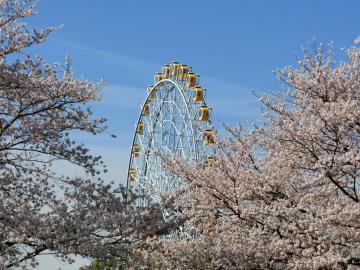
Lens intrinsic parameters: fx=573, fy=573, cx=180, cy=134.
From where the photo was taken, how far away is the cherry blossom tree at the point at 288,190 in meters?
8.60

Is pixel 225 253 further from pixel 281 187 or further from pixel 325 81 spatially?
pixel 325 81

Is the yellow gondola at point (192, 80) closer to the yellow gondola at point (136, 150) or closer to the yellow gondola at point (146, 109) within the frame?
the yellow gondola at point (146, 109)

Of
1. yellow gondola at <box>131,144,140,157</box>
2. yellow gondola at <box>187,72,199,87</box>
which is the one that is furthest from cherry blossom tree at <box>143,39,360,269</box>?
yellow gondola at <box>131,144,140,157</box>

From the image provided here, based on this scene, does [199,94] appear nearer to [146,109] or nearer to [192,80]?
[192,80]

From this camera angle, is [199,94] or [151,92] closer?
[199,94]

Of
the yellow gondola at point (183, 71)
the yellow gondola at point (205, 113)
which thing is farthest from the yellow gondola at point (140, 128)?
the yellow gondola at point (205, 113)

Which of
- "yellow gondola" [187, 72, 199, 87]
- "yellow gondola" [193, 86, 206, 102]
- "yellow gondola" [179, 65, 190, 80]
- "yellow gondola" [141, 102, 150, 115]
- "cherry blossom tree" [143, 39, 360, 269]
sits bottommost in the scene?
"cherry blossom tree" [143, 39, 360, 269]

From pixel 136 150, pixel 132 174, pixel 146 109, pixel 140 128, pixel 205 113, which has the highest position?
pixel 146 109

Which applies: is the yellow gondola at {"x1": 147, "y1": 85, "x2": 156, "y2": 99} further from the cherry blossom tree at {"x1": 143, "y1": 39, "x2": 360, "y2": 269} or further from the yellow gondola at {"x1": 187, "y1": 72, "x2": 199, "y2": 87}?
the cherry blossom tree at {"x1": 143, "y1": 39, "x2": 360, "y2": 269}

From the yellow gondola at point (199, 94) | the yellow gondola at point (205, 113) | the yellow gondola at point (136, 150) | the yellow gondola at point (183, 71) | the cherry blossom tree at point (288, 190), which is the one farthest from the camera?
the yellow gondola at point (136, 150)

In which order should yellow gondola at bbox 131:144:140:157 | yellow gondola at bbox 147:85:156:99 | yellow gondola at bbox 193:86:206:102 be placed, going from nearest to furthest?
yellow gondola at bbox 193:86:206:102 → yellow gondola at bbox 147:85:156:99 → yellow gondola at bbox 131:144:140:157

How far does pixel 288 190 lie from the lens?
9.77m

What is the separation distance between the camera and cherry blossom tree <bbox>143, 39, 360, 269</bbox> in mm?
8602

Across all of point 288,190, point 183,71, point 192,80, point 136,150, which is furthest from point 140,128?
point 288,190
